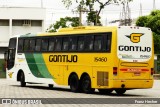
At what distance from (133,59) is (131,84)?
3.61ft

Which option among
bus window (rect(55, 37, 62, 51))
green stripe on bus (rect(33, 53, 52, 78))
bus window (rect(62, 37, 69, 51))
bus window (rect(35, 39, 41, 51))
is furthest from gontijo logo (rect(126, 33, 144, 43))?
bus window (rect(35, 39, 41, 51))

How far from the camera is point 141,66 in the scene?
1094 inches

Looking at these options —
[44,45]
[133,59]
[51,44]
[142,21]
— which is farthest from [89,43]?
[142,21]

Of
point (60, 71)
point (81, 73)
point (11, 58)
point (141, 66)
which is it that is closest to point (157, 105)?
point (141, 66)

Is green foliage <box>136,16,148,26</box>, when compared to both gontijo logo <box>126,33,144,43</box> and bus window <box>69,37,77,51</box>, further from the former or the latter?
gontijo logo <box>126,33,144,43</box>

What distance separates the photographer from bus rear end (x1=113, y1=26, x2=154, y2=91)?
27234 millimetres

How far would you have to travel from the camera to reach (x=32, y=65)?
115 feet

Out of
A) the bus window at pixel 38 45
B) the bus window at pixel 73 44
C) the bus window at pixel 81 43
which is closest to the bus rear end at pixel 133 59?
the bus window at pixel 81 43

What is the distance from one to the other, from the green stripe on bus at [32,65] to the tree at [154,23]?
133ft

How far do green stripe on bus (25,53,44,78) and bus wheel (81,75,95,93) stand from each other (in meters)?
5.00

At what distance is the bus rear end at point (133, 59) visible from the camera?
27.2m

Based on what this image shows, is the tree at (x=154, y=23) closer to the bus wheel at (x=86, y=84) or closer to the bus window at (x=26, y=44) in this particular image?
the bus window at (x=26, y=44)

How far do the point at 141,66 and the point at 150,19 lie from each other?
49.5 metres

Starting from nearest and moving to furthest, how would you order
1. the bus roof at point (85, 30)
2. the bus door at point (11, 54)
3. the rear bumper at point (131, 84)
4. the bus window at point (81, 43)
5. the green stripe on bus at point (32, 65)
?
1. the rear bumper at point (131, 84)
2. the bus roof at point (85, 30)
3. the bus window at point (81, 43)
4. the green stripe on bus at point (32, 65)
5. the bus door at point (11, 54)
